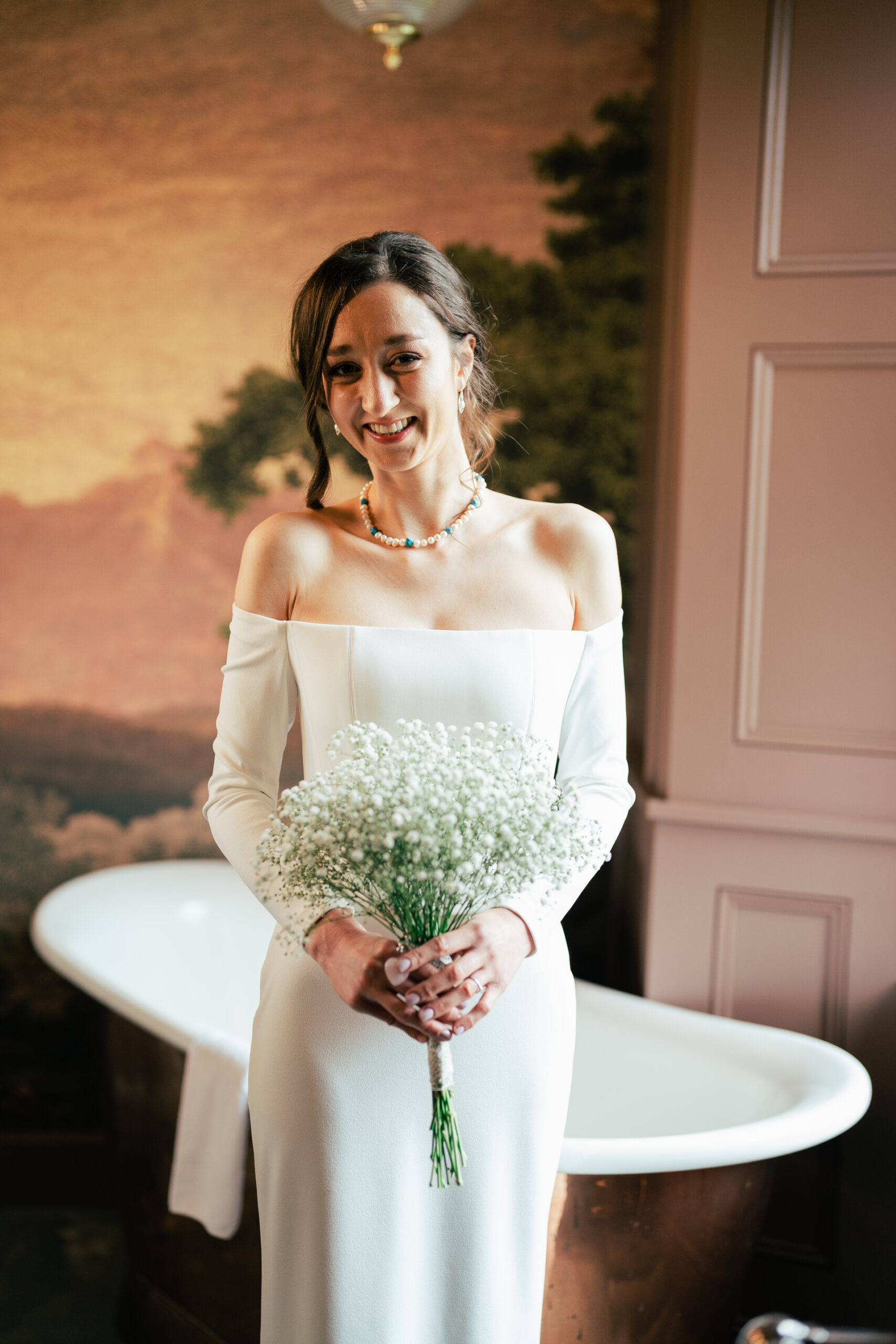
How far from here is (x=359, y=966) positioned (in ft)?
3.58

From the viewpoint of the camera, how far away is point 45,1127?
2.96m

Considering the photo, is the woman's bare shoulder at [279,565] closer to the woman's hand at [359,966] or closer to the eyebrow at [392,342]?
the eyebrow at [392,342]

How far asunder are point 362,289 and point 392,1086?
100cm

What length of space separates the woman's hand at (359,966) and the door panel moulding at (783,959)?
4.46ft

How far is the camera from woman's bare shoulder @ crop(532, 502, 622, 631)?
4.71ft

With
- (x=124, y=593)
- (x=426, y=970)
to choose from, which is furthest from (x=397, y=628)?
(x=124, y=593)

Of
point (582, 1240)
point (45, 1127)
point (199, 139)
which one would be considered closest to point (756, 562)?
point (582, 1240)

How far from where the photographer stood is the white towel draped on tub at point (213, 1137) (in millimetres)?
1822

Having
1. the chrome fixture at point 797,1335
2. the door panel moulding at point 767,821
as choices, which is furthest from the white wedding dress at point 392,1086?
the door panel moulding at point 767,821

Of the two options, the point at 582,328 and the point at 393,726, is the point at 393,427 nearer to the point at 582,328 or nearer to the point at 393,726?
the point at 393,726

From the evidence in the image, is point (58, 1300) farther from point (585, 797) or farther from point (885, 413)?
point (885, 413)

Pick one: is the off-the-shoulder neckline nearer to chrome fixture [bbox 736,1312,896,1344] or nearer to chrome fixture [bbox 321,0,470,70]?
chrome fixture [bbox 736,1312,896,1344]

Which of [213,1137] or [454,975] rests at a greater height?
[454,975]

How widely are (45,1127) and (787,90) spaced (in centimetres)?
324
